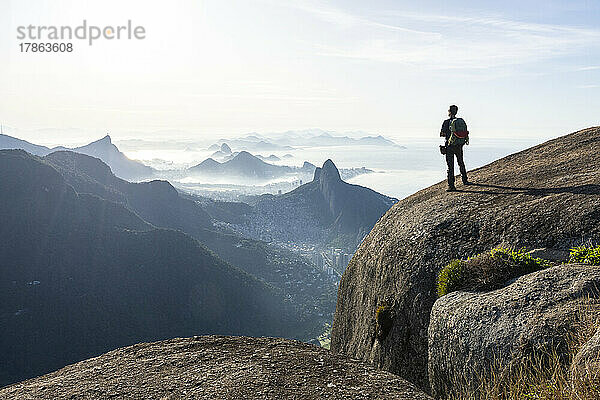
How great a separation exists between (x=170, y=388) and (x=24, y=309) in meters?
148

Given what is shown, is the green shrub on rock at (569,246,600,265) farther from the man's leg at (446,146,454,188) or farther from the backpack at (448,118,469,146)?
the man's leg at (446,146,454,188)

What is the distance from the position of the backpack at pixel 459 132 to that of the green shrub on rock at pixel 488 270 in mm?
7144

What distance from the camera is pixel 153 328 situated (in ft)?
429

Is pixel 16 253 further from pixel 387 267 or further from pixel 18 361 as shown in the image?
pixel 387 267

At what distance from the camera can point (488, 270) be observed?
12250 millimetres

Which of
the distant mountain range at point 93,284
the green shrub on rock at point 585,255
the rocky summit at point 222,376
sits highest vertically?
the green shrub on rock at point 585,255

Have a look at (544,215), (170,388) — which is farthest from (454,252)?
(170,388)

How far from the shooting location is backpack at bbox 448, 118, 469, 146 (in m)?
19.0

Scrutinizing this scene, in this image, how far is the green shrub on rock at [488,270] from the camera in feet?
39.0

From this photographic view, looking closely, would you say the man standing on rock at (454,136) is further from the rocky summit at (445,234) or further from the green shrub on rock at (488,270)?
the green shrub on rock at (488,270)

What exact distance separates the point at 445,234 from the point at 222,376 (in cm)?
1025

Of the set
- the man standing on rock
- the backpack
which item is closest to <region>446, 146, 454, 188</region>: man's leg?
the man standing on rock

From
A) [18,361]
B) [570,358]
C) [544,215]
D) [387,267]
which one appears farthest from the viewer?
[18,361]

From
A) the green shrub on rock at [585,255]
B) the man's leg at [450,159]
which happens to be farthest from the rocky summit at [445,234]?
the man's leg at [450,159]
